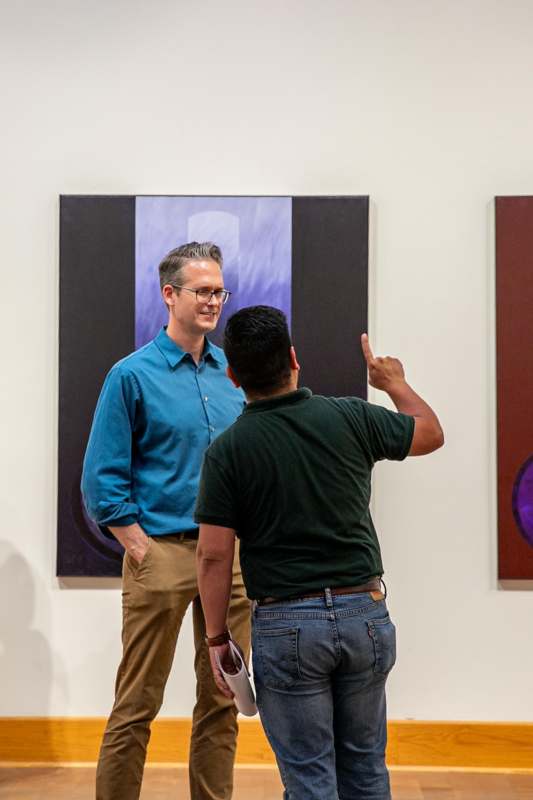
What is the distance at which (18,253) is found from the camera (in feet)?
11.1

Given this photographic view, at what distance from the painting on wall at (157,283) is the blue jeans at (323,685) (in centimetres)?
151

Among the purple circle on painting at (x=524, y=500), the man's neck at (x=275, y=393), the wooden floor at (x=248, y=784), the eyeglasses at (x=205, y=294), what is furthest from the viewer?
the purple circle on painting at (x=524, y=500)

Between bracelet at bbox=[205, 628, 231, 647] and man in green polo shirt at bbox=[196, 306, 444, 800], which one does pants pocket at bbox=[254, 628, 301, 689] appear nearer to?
man in green polo shirt at bbox=[196, 306, 444, 800]

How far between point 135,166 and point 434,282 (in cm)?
115

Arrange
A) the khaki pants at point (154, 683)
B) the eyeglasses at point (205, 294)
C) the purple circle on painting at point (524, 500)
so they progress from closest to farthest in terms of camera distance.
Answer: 1. the khaki pants at point (154, 683)
2. the eyeglasses at point (205, 294)
3. the purple circle on painting at point (524, 500)

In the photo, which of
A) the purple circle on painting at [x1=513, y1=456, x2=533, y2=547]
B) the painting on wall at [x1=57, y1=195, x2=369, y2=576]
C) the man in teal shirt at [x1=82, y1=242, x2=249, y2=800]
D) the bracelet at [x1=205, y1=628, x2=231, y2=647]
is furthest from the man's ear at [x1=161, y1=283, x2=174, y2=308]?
the purple circle on painting at [x1=513, y1=456, x2=533, y2=547]

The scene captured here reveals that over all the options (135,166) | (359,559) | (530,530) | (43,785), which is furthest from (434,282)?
(43,785)

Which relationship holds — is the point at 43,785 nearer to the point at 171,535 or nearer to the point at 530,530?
the point at 171,535

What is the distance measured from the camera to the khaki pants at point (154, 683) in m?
2.52

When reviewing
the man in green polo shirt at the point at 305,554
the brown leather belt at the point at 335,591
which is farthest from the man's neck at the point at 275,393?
the brown leather belt at the point at 335,591

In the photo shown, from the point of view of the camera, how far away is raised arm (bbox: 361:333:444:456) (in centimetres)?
198

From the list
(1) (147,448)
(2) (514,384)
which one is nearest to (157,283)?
(1) (147,448)

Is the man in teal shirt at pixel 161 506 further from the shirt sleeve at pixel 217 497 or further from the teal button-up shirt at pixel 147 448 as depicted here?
the shirt sleeve at pixel 217 497

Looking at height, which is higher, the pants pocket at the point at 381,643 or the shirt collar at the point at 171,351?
the shirt collar at the point at 171,351
